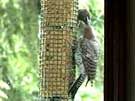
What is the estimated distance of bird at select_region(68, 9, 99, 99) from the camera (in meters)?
1.32

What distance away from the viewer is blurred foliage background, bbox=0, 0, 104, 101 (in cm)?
133

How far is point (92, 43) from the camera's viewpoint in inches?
52.6

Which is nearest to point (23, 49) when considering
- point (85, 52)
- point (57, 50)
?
point (57, 50)

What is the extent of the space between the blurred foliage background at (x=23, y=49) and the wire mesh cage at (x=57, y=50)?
0.05 meters

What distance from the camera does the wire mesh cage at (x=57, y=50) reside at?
50.8 inches

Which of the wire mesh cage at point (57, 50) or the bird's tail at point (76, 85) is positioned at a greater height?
the wire mesh cage at point (57, 50)

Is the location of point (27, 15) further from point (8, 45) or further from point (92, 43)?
point (92, 43)

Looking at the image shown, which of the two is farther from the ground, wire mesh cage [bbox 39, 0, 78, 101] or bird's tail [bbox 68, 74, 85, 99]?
wire mesh cage [bbox 39, 0, 78, 101]

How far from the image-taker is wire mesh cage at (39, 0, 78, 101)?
1.29 m

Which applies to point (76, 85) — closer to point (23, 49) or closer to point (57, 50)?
point (57, 50)

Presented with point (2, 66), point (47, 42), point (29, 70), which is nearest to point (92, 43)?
point (47, 42)

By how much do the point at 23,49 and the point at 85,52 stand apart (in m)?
0.27

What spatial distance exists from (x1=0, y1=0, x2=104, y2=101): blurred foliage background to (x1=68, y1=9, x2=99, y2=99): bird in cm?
2

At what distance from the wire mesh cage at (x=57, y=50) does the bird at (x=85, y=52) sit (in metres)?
0.03
